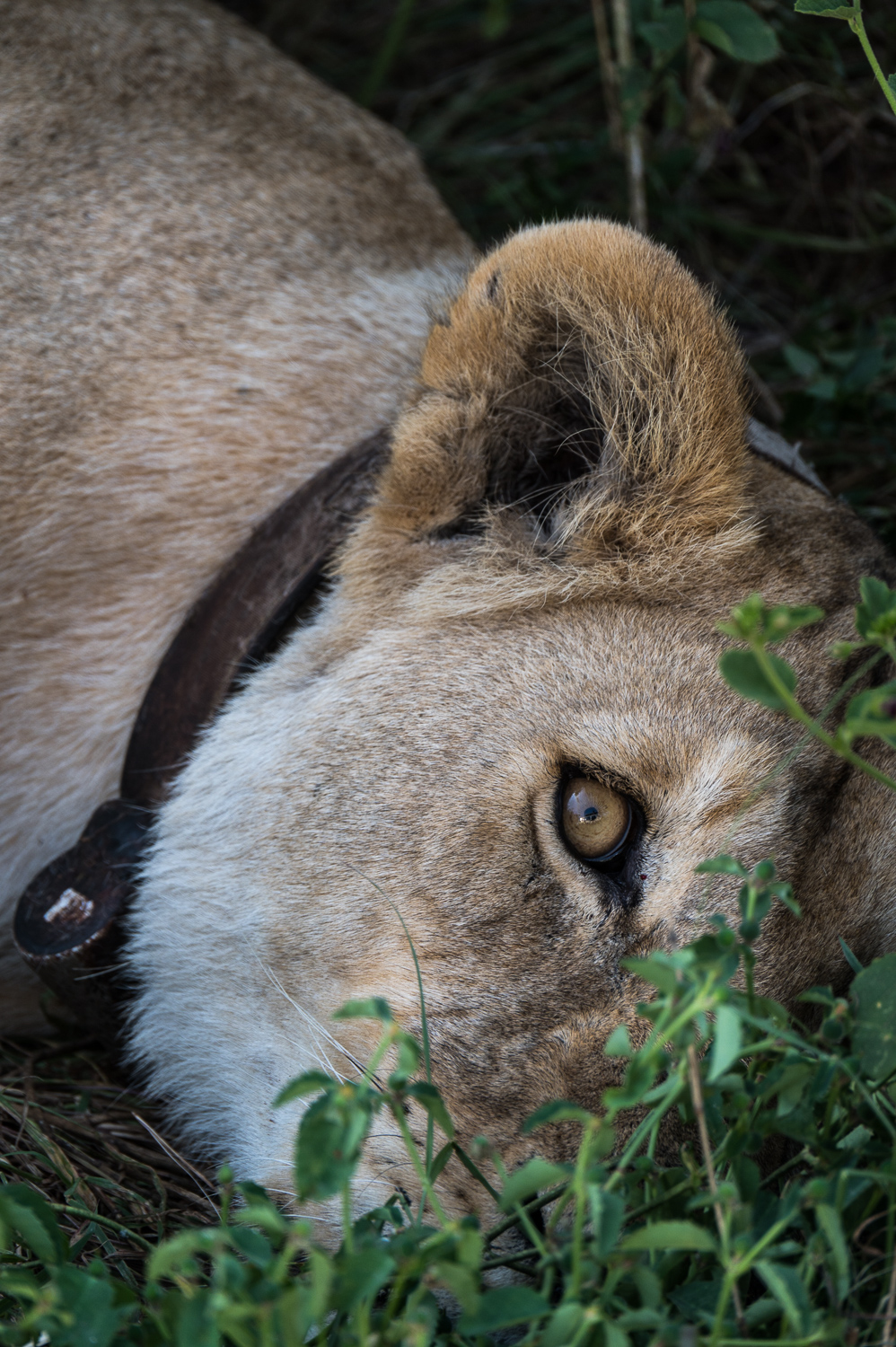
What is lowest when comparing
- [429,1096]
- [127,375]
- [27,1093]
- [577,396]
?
[27,1093]

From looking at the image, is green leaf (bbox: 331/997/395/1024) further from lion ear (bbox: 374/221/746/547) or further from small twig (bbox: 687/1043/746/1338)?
lion ear (bbox: 374/221/746/547)

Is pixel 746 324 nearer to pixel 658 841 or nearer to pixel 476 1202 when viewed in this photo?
pixel 658 841

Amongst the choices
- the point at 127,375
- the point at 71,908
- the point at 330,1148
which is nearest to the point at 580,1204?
the point at 330,1148

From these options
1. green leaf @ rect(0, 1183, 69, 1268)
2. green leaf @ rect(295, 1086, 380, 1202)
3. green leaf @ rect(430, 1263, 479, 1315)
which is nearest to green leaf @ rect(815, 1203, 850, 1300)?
green leaf @ rect(430, 1263, 479, 1315)

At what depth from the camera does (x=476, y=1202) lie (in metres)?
1.62

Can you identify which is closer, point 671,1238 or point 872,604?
point 671,1238

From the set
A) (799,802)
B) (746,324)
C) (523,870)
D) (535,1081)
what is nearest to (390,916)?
(523,870)

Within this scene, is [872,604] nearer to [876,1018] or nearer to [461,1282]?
[876,1018]

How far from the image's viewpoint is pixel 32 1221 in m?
1.28

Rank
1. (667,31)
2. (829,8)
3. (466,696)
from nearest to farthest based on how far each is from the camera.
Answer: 1. (829,8)
2. (466,696)
3. (667,31)

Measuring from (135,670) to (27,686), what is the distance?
0.69ft

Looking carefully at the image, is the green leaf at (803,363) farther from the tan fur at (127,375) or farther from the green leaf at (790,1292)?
the green leaf at (790,1292)

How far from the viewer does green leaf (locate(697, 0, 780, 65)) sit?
282 centimetres

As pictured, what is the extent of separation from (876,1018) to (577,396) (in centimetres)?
116
